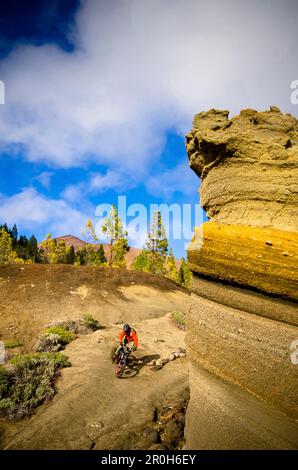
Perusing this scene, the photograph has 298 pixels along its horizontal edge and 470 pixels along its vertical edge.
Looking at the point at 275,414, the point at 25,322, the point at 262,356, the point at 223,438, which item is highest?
the point at 262,356

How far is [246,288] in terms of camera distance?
14.9 feet

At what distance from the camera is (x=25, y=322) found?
17.0 meters

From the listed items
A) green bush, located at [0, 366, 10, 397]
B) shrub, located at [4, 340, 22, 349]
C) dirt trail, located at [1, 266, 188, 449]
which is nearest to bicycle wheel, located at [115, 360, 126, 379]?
dirt trail, located at [1, 266, 188, 449]

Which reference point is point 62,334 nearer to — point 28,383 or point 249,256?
point 28,383

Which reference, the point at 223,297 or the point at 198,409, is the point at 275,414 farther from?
the point at 223,297

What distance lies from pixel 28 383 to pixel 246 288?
7907 millimetres

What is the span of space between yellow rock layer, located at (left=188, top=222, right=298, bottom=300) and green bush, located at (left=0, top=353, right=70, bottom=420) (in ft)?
21.4

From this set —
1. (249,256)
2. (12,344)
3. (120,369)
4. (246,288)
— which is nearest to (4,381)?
(120,369)

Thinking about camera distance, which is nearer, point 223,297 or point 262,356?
point 262,356

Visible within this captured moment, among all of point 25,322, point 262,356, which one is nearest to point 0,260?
point 25,322

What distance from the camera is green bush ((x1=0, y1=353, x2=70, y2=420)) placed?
7.38m

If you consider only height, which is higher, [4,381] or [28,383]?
[4,381]

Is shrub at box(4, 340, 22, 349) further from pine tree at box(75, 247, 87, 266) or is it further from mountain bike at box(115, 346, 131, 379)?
pine tree at box(75, 247, 87, 266)

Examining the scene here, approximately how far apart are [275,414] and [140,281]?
2470 cm
